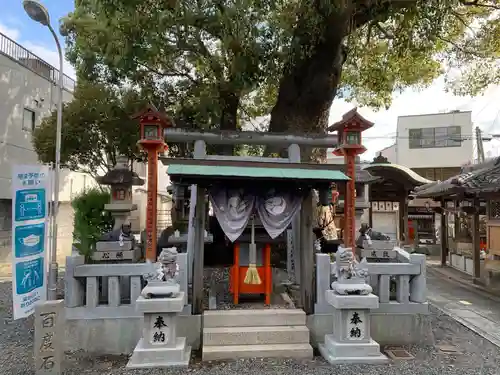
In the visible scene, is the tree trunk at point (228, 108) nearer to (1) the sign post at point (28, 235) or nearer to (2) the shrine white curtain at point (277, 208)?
(2) the shrine white curtain at point (277, 208)

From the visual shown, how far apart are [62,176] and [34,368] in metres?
16.0

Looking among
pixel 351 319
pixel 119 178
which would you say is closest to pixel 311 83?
pixel 119 178

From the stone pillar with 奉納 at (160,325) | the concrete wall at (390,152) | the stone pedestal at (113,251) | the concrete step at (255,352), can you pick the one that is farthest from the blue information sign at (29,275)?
the concrete wall at (390,152)

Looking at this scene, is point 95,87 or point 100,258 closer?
point 100,258

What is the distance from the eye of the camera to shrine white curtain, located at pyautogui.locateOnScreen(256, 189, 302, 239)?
6.98 metres

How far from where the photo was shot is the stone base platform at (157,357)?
18.5ft

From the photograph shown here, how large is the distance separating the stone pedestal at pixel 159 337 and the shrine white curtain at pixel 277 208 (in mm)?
2179

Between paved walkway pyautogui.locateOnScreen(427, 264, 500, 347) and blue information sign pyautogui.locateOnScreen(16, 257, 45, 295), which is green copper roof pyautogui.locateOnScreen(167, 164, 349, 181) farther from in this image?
paved walkway pyautogui.locateOnScreen(427, 264, 500, 347)

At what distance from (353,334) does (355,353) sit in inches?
11.4

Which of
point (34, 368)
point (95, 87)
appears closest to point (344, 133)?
point (34, 368)

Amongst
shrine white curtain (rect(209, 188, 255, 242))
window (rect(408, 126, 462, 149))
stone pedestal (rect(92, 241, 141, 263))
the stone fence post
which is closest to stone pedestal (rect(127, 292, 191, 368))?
shrine white curtain (rect(209, 188, 255, 242))

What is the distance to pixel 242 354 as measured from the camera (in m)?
6.04

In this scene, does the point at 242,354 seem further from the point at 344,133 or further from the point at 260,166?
the point at 344,133

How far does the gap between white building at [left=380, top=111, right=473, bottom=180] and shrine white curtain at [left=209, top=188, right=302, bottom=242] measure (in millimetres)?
25236
